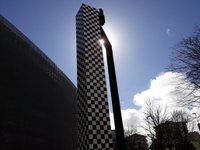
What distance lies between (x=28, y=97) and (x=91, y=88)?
67.3 ft

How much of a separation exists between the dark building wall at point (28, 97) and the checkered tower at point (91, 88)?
1625 centimetres

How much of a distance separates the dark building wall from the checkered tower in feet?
53.3

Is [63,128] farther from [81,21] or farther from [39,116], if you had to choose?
[81,21]

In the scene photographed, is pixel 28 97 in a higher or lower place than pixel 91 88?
higher

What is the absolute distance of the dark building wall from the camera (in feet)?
69.3

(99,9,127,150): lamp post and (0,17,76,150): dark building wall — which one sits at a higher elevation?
(0,17,76,150): dark building wall

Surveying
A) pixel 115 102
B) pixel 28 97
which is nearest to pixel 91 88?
pixel 115 102

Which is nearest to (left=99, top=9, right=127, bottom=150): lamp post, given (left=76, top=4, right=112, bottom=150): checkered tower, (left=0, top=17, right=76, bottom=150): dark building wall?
(left=76, top=4, right=112, bottom=150): checkered tower

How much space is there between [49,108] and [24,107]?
6.38 meters

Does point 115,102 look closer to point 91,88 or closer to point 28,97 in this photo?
point 91,88

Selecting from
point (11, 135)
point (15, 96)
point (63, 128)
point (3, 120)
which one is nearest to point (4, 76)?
point (15, 96)

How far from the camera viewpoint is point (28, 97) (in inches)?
974

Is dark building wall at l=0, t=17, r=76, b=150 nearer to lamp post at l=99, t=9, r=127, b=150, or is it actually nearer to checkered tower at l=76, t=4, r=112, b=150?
checkered tower at l=76, t=4, r=112, b=150

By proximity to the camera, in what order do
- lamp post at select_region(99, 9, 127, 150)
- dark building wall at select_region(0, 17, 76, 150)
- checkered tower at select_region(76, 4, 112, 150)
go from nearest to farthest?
lamp post at select_region(99, 9, 127, 150) → checkered tower at select_region(76, 4, 112, 150) → dark building wall at select_region(0, 17, 76, 150)
